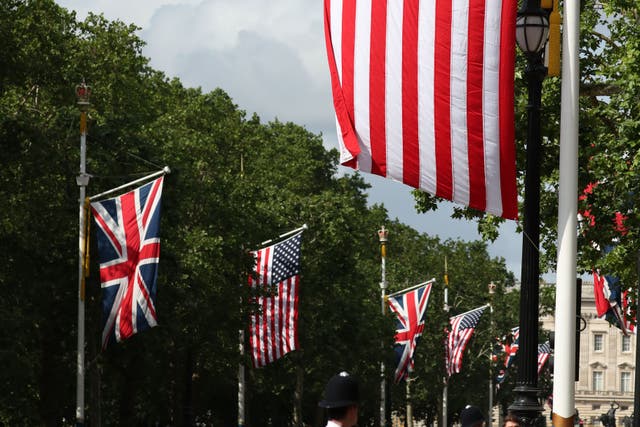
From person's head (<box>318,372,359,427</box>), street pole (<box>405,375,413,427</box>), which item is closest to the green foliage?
street pole (<box>405,375,413,427</box>)

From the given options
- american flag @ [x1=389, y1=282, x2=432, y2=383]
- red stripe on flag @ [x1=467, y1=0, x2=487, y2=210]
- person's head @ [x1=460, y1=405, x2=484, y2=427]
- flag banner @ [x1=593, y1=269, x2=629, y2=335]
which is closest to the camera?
person's head @ [x1=460, y1=405, x2=484, y2=427]

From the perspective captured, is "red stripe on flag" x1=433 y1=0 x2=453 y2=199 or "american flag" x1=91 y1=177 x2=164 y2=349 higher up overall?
"american flag" x1=91 y1=177 x2=164 y2=349

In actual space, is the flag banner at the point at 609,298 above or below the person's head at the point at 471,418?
above

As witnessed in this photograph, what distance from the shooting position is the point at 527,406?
12.2 m

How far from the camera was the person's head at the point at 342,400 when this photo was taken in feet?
26.8

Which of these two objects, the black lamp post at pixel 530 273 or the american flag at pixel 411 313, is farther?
the american flag at pixel 411 313

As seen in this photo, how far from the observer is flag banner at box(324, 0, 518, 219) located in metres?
11.9

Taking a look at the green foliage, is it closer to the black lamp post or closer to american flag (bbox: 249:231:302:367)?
american flag (bbox: 249:231:302:367)

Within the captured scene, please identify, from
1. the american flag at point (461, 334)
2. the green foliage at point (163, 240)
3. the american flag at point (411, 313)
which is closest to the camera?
the green foliage at point (163, 240)

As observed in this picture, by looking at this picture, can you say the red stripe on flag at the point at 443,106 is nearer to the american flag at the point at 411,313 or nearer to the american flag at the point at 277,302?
the american flag at the point at 277,302

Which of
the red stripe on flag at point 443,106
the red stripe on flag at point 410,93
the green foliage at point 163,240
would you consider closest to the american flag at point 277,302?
the green foliage at point 163,240

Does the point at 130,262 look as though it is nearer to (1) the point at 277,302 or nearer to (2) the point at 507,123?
(1) the point at 277,302

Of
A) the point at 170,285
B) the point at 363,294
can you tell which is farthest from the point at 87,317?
the point at 363,294

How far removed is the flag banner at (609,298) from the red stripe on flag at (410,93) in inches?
843
